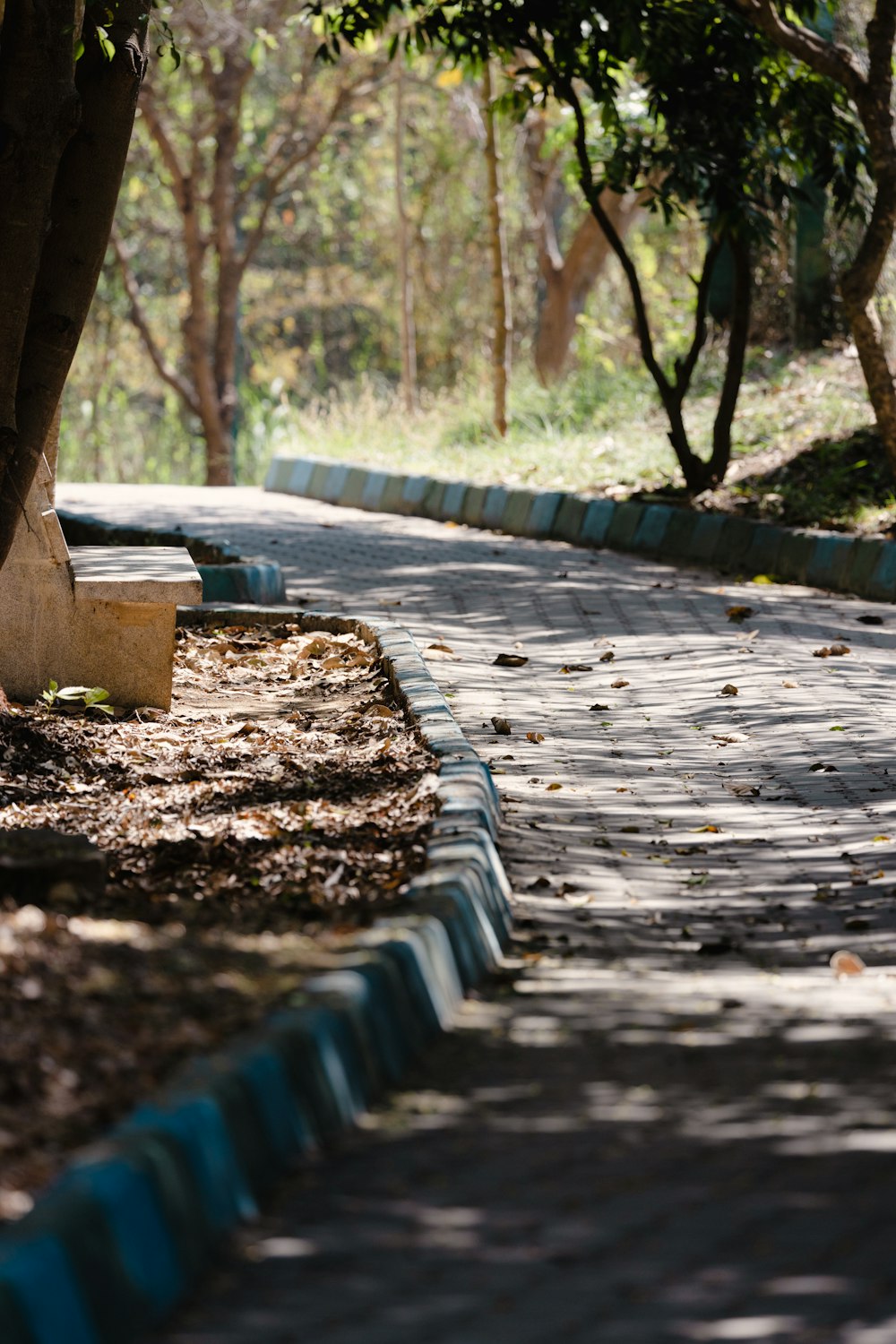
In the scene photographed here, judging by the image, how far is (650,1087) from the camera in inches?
136

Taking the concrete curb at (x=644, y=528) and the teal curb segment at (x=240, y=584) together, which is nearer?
the teal curb segment at (x=240, y=584)

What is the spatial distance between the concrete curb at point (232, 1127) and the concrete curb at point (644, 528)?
269 inches

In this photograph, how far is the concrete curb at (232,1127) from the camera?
244cm

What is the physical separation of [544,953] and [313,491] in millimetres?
13120

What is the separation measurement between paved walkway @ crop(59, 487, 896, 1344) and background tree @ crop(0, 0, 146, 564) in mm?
1948

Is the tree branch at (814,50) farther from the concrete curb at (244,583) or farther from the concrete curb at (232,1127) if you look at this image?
the concrete curb at (232,1127)

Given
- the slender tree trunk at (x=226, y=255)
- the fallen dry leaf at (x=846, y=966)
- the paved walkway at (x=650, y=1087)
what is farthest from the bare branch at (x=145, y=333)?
the fallen dry leaf at (x=846, y=966)

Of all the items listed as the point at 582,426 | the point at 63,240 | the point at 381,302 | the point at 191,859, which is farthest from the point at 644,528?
the point at 381,302

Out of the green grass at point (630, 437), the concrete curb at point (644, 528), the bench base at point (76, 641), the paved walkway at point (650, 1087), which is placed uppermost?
the green grass at point (630, 437)

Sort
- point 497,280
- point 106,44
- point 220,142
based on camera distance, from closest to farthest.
Result: point 106,44
point 497,280
point 220,142

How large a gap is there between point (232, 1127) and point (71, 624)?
4438 mm

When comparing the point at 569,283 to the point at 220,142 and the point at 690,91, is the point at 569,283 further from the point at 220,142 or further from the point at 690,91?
the point at 690,91

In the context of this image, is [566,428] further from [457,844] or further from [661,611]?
[457,844]

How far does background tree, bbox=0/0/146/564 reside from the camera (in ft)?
18.6
